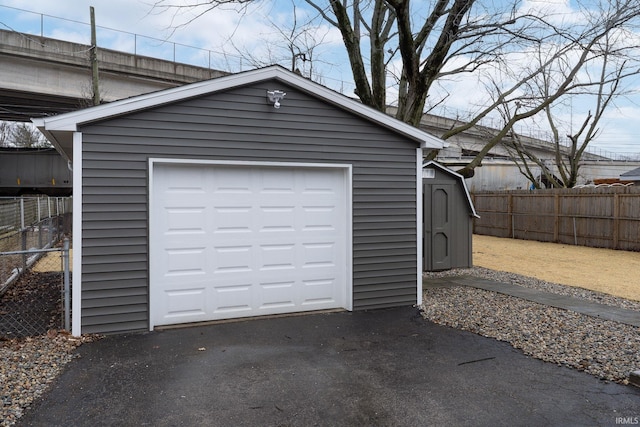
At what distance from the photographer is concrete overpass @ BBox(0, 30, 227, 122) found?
1423 centimetres

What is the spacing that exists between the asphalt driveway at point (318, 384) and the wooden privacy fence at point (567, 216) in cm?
1091

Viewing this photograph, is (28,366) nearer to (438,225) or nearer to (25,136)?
(438,225)

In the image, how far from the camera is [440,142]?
6.54 metres

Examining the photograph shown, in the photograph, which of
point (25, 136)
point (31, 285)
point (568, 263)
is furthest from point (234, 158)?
point (25, 136)

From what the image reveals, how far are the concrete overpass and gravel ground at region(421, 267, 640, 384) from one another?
1376cm

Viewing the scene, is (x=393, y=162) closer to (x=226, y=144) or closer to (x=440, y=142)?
(x=440, y=142)

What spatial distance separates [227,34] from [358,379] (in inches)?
358

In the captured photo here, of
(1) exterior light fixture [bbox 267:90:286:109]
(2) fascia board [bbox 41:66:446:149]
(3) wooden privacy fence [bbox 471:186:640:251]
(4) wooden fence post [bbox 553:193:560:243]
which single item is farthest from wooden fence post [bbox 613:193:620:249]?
(1) exterior light fixture [bbox 267:90:286:109]

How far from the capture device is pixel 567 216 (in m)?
15.3

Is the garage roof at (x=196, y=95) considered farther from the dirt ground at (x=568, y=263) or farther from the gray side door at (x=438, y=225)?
the dirt ground at (x=568, y=263)

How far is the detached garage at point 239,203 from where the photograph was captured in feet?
16.8

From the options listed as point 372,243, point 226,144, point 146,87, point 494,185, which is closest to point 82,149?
point 226,144

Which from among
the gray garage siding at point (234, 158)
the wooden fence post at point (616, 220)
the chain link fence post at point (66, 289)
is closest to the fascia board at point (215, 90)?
the gray garage siding at point (234, 158)
